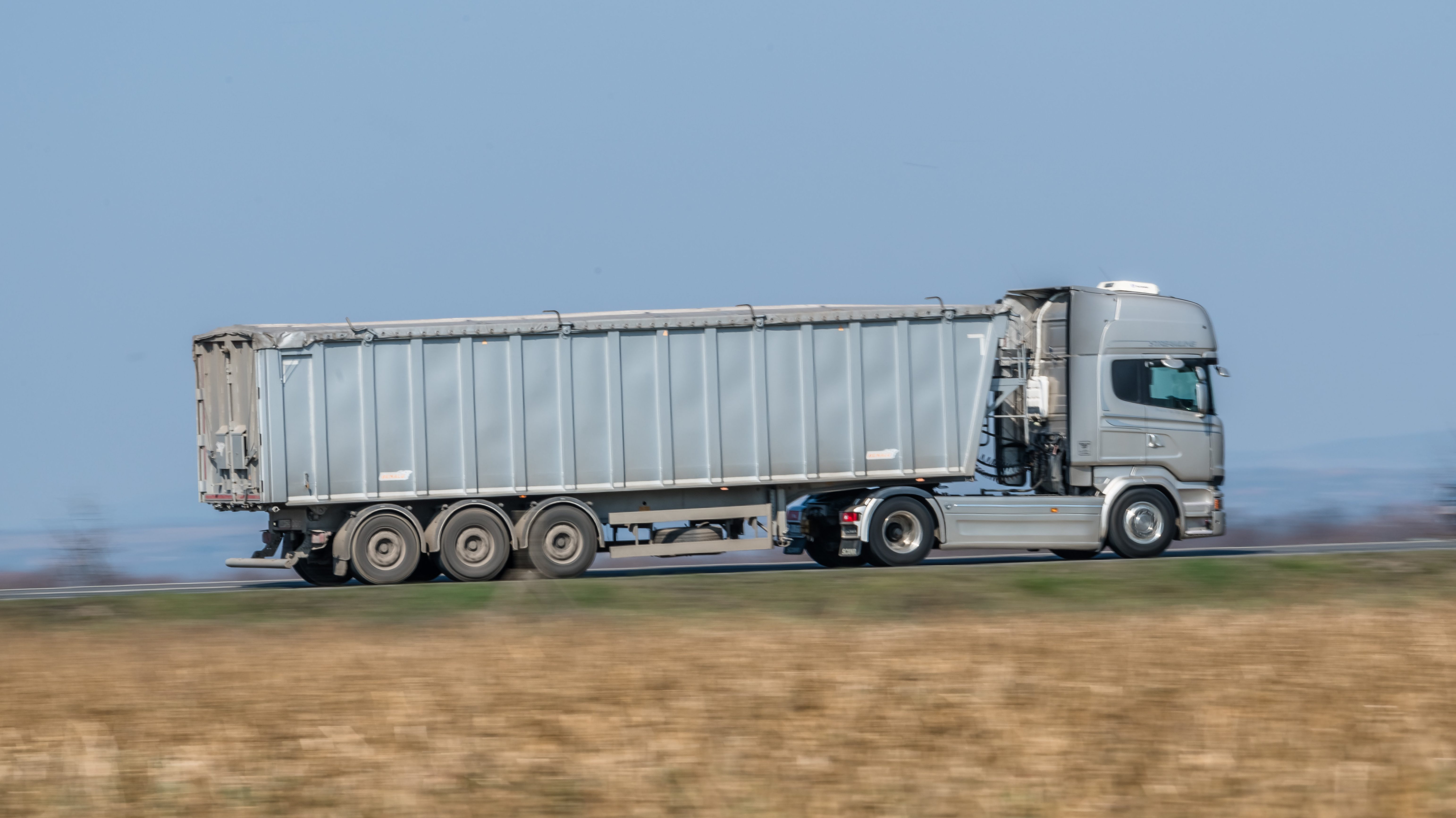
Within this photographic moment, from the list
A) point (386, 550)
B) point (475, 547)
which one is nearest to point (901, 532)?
point (475, 547)

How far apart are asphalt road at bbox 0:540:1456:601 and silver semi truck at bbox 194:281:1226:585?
0.60m

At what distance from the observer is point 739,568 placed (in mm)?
21531

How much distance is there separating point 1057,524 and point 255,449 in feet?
35.6

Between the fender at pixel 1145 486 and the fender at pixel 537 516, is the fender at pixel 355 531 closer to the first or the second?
the fender at pixel 537 516

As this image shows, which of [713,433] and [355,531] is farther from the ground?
[713,433]

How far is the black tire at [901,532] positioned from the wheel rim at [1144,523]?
2880 mm

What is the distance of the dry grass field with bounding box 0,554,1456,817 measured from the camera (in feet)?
20.8

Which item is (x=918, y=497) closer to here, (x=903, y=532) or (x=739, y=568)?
(x=903, y=532)

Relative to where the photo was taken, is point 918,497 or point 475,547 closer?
point 475,547

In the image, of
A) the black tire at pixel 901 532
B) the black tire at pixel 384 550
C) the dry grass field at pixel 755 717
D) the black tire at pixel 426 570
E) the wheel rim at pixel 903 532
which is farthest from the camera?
the wheel rim at pixel 903 532

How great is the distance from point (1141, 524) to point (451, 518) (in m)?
9.61

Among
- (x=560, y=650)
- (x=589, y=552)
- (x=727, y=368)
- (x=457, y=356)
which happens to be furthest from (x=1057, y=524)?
(x=560, y=650)

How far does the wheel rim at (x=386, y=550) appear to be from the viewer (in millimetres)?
19141

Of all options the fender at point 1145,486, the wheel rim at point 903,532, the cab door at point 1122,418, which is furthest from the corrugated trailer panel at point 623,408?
the fender at point 1145,486
